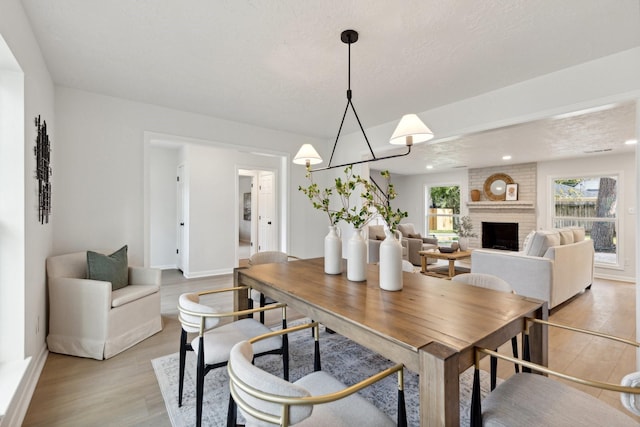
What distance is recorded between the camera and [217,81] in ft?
9.16

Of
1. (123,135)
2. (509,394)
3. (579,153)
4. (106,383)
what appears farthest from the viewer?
(579,153)

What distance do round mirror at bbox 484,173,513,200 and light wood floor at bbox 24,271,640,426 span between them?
4145 mm

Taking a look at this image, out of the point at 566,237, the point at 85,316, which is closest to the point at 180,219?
the point at 85,316

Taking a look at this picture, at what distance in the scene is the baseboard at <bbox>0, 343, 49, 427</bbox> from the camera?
1581mm

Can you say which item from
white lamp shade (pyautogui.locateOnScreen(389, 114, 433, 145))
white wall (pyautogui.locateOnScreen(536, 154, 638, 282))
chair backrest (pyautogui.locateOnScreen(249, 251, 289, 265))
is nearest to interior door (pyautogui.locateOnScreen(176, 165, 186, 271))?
chair backrest (pyautogui.locateOnScreen(249, 251, 289, 265))

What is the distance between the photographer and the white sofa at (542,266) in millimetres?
3578

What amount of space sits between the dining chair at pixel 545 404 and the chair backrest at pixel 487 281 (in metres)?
A: 0.79

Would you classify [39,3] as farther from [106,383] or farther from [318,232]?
[318,232]

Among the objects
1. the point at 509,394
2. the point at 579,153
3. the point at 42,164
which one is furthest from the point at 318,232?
the point at 579,153

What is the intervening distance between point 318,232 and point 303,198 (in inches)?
25.1

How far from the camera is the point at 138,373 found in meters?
2.25

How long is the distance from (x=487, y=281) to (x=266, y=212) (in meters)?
5.41

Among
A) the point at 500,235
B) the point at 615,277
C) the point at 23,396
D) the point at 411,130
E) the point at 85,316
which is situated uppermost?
the point at 411,130

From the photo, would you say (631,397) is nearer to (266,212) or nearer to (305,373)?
(305,373)
